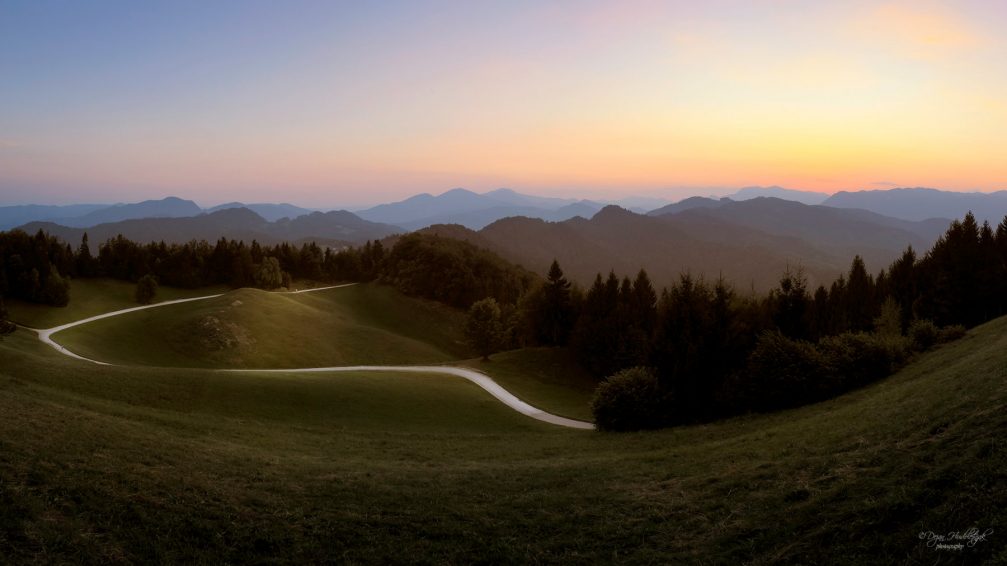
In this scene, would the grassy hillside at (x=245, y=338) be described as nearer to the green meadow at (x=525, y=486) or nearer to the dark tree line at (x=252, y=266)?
the dark tree line at (x=252, y=266)

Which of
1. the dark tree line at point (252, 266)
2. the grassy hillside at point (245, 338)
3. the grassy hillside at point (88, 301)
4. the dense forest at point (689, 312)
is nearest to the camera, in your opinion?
the dense forest at point (689, 312)

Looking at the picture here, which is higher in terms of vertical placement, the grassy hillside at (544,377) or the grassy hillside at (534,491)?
the grassy hillside at (534,491)

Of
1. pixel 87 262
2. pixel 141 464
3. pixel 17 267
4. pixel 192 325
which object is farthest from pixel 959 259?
pixel 87 262

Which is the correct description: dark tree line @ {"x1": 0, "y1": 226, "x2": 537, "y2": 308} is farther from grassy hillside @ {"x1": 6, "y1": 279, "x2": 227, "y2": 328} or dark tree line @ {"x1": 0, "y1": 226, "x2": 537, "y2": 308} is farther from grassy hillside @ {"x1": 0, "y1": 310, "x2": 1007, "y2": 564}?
grassy hillside @ {"x1": 0, "y1": 310, "x2": 1007, "y2": 564}

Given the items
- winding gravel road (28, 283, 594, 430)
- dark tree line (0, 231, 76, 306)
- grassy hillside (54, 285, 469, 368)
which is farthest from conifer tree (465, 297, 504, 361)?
dark tree line (0, 231, 76, 306)

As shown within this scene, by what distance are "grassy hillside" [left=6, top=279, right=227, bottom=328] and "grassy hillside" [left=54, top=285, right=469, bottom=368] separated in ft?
27.0

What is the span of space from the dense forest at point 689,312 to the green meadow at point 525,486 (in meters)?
2.86

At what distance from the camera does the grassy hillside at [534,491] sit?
9.10 metres

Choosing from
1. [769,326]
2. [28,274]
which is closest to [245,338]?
[28,274]

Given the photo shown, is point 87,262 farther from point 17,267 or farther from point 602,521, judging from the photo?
point 602,521

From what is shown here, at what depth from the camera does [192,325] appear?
2416 inches

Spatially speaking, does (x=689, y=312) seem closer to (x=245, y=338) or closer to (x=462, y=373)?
(x=462, y=373)

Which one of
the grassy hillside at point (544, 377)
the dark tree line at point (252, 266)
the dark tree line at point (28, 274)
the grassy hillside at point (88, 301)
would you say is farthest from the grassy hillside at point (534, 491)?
the dark tree line at point (252, 266)

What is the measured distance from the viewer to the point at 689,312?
30.3m
